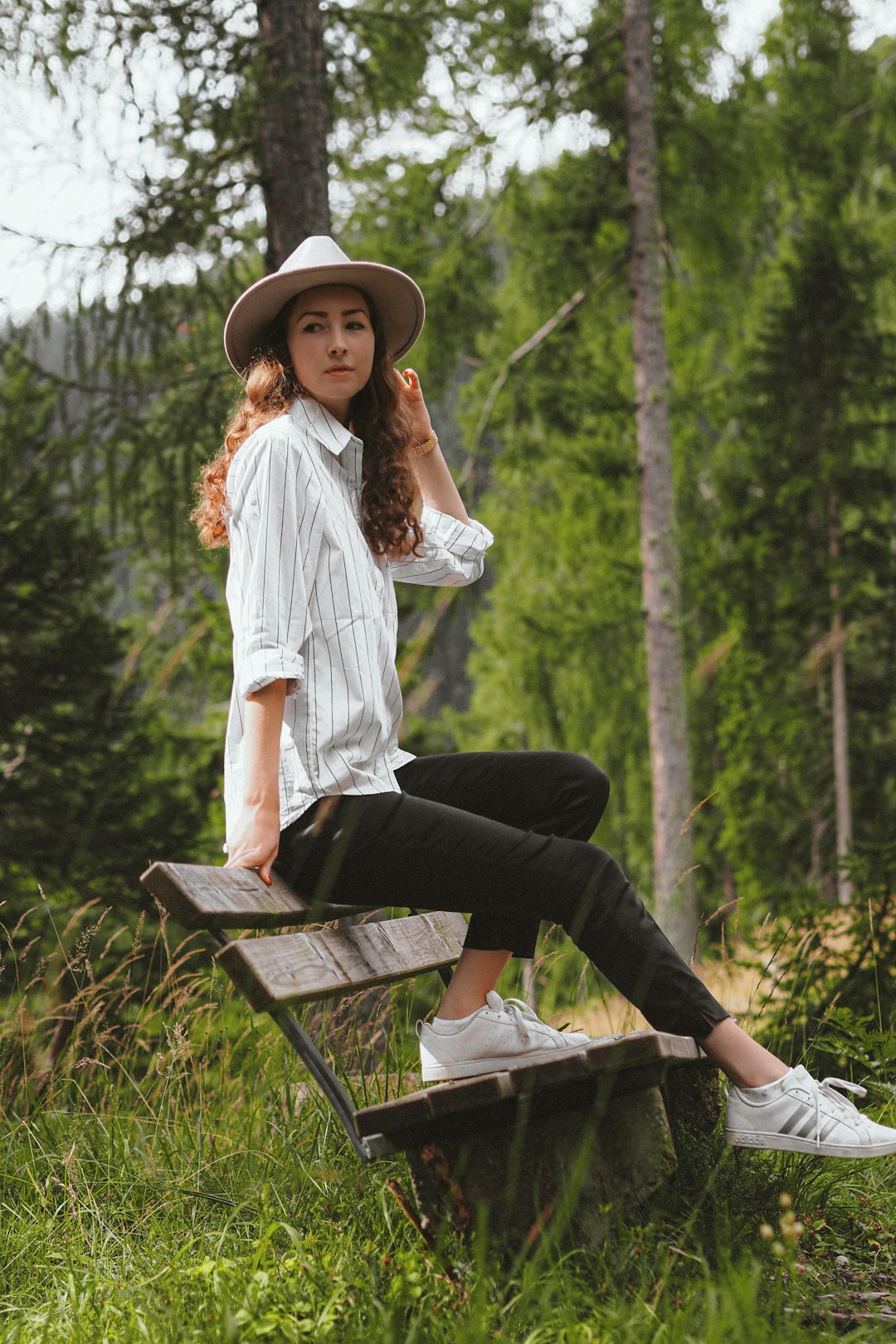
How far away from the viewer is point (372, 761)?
95.8 inches

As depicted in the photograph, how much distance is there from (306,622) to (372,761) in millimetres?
318

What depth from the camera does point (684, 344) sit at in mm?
13109

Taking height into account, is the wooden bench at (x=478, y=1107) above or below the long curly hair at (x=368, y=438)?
below

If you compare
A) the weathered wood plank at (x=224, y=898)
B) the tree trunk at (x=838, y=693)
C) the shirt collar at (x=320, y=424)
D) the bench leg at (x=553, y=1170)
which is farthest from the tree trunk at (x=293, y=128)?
the tree trunk at (x=838, y=693)

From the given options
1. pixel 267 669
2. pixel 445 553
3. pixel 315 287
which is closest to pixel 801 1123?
Answer: pixel 267 669

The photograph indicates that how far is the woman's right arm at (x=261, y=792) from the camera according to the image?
2.18 meters

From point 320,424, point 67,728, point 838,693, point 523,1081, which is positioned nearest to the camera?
point 523,1081

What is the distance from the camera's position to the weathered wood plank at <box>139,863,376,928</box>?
191cm

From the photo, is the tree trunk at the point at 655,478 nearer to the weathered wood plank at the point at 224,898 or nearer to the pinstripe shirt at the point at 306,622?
the pinstripe shirt at the point at 306,622

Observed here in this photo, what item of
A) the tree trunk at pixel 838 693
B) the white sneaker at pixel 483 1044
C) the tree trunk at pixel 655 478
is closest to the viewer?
the white sneaker at pixel 483 1044

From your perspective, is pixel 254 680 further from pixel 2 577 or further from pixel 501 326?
pixel 501 326

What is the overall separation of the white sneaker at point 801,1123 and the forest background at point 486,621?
0.18 meters

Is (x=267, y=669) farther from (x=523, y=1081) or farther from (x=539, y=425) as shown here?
(x=539, y=425)

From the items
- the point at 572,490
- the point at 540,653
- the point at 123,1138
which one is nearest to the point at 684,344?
the point at 572,490
